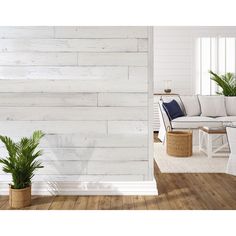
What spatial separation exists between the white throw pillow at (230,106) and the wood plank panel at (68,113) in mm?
3866

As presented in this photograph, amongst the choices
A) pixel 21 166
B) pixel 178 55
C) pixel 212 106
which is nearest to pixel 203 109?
pixel 212 106

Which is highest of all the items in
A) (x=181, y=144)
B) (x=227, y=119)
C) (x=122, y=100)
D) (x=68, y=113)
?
(x=122, y=100)

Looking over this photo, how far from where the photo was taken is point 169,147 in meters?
5.32

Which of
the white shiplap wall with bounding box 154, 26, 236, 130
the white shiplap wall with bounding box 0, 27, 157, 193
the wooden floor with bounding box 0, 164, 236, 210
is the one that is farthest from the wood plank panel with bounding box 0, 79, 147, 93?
A: the white shiplap wall with bounding box 154, 26, 236, 130

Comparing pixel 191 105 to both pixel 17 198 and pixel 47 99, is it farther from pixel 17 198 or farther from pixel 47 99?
pixel 17 198

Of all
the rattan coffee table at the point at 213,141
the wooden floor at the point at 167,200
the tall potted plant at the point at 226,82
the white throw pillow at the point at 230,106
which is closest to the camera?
the wooden floor at the point at 167,200

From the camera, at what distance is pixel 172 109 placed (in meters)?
6.20

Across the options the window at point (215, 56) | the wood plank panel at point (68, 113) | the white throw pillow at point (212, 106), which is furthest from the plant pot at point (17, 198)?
the window at point (215, 56)

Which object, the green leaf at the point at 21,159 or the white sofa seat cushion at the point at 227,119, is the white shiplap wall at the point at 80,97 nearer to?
the green leaf at the point at 21,159

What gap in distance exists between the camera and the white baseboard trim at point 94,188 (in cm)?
341

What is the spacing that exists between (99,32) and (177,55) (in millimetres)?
5457

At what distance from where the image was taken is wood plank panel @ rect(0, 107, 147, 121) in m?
3.35
